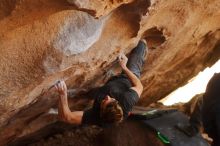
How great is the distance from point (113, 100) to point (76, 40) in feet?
2.38

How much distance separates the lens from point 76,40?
136 inches

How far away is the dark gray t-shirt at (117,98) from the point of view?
385 cm

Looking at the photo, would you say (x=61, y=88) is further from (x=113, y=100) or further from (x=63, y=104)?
(x=113, y=100)

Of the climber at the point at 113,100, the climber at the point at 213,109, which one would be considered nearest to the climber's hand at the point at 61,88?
the climber at the point at 113,100

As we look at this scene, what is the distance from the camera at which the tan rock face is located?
2.97 metres

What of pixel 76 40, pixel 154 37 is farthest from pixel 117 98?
pixel 154 37

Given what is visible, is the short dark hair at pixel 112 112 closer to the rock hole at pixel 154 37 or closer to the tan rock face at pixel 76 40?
the tan rock face at pixel 76 40

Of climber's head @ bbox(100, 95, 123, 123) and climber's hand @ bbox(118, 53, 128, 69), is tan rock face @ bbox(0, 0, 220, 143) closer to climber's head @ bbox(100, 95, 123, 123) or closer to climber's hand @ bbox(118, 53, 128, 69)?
climber's hand @ bbox(118, 53, 128, 69)

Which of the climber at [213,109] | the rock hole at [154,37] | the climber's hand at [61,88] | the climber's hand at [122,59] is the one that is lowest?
the climber at [213,109]

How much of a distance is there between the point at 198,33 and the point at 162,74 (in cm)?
116

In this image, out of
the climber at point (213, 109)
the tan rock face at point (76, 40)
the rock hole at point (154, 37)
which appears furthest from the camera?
the rock hole at point (154, 37)

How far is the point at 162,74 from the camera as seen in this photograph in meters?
6.65

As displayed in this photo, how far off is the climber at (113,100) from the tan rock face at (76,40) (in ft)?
0.80

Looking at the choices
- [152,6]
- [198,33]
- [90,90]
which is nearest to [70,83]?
[90,90]
